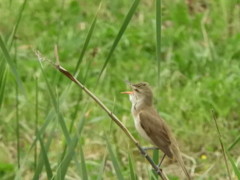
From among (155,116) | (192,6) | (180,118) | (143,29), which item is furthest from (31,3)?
(155,116)

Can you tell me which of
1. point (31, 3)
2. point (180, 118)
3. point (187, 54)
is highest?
point (31, 3)

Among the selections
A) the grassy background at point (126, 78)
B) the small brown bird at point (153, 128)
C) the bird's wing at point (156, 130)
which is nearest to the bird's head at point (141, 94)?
the small brown bird at point (153, 128)

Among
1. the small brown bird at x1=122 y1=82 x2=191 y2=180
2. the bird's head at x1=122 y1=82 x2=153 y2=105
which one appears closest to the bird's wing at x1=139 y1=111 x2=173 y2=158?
the small brown bird at x1=122 y1=82 x2=191 y2=180

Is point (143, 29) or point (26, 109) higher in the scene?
point (143, 29)

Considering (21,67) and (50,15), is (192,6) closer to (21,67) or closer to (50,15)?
(50,15)

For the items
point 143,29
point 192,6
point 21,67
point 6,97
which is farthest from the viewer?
point 192,6

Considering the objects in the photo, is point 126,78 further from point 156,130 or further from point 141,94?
point 156,130

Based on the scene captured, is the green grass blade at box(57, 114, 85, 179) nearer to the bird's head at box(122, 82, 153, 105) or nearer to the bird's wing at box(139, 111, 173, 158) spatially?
the bird's wing at box(139, 111, 173, 158)

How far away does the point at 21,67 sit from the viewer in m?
8.45

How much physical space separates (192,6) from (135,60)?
2.07 meters

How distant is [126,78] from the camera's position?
8164 millimetres

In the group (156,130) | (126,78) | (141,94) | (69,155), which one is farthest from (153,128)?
(126,78)

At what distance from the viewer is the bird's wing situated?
468cm

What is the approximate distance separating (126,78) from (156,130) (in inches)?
133
